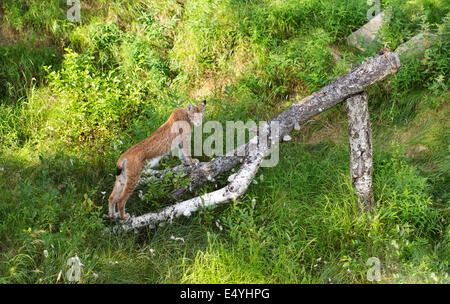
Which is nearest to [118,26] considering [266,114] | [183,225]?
[266,114]

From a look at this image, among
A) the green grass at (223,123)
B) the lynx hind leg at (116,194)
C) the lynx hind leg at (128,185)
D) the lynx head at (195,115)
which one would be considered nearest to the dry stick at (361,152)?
the green grass at (223,123)

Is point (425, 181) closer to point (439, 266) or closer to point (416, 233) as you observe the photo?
point (416, 233)

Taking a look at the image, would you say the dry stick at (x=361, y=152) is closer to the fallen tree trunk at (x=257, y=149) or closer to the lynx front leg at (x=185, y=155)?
the fallen tree trunk at (x=257, y=149)

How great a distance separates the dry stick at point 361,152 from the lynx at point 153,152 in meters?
2.10

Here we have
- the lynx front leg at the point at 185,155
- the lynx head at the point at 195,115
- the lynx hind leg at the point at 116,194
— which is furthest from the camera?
the lynx head at the point at 195,115

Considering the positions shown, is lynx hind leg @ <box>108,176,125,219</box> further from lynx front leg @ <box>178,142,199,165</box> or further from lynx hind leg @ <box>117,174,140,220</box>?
lynx front leg @ <box>178,142,199,165</box>

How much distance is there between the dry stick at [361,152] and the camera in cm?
575

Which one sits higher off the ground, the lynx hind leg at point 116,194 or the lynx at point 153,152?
the lynx at point 153,152

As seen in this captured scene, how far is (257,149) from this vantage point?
19.3 feet

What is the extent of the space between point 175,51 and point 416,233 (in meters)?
5.32

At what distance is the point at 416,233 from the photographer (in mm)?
5500

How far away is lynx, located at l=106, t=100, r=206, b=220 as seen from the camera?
564 cm

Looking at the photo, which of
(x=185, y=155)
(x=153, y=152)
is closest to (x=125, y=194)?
(x=153, y=152)

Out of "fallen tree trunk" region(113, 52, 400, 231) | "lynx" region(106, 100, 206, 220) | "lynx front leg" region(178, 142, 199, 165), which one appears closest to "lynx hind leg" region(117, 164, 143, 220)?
"lynx" region(106, 100, 206, 220)
